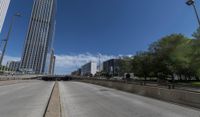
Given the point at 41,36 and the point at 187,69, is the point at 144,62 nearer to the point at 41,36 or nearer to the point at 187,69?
the point at 187,69

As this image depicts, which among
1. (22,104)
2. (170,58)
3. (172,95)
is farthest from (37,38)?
(172,95)

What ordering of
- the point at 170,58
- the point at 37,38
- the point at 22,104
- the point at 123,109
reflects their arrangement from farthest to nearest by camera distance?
the point at 37,38, the point at 170,58, the point at 22,104, the point at 123,109

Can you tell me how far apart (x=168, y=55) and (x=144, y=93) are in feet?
124

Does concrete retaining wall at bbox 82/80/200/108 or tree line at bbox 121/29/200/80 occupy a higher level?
tree line at bbox 121/29/200/80

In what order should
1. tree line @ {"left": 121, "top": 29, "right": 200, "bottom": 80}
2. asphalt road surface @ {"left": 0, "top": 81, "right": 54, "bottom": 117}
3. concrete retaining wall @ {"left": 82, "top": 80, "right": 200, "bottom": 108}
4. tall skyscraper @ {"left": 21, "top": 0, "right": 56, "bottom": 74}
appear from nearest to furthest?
asphalt road surface @ {"left": 0, "top": 81, "right": 54, "bottom": 117} < concrete retaining wall @ {"left": 82, "top": 80, "right": 200, "bottom": 108} < tree line @ {"left": 121, "top": 29, "right": 200, "bottom": 80} < tall skyscraper @ {"left": 21, "top": 0, "right": 56, "bottom": 74}

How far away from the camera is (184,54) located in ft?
153

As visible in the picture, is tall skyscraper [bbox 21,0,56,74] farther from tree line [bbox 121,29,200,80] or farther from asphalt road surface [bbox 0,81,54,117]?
asphalt road surface [bbox 0,81,54,117]

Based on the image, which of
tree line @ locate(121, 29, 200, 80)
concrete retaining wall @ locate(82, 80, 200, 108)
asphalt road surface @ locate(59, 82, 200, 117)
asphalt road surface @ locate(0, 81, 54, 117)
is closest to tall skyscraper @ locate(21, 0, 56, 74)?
tree line @ locate(121, 29, 200, 80)

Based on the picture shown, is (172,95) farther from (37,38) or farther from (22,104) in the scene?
(37,38)

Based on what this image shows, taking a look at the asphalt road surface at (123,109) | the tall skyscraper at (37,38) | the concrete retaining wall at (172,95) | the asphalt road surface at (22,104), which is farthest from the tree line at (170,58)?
the tall skyscraper at (37,38)

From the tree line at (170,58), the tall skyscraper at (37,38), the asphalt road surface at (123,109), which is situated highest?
the tall skyscraper at (37,38)

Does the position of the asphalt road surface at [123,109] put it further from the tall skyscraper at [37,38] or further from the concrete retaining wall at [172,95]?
the tall skyscraper at [37,38]

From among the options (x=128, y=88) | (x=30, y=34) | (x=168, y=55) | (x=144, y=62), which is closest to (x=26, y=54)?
(x=30, y=34)

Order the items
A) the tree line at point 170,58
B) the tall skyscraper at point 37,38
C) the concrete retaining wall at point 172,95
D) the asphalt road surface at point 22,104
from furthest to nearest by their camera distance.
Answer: the tall skyscraper at point 37,38, the tree line at point 170,58, the concrete retaining wall at point 172,95, the asphalt road surface at point 22,104
